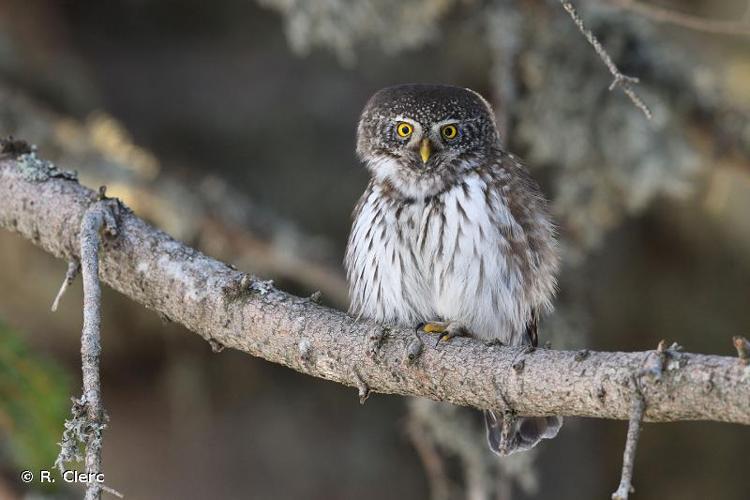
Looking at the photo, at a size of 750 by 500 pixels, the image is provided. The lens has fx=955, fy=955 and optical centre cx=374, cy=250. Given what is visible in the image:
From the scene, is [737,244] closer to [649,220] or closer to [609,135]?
[649,220]

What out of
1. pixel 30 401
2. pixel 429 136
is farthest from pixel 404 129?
pixel 30 401

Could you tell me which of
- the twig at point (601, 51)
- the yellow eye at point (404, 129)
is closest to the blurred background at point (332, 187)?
the yellow eye at point (404, 129)

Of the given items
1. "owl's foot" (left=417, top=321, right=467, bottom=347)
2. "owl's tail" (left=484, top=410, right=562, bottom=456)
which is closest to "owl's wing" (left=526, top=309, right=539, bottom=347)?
"owl's tail" (left=484, top=410, right=562, bottom=456)

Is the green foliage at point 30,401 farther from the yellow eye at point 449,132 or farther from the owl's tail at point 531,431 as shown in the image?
the yellow eye at point 449,132

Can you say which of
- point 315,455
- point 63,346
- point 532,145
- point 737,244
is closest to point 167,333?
point 63,346

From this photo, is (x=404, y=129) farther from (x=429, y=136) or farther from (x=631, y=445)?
(x=631, y=445)

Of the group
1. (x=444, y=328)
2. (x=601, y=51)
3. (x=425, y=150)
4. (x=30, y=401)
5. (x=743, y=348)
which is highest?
(x=425, y=150)

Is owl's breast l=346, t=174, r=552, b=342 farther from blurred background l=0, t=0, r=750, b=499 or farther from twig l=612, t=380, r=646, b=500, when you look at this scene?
twig l=612, t=380, r=646, b=500
